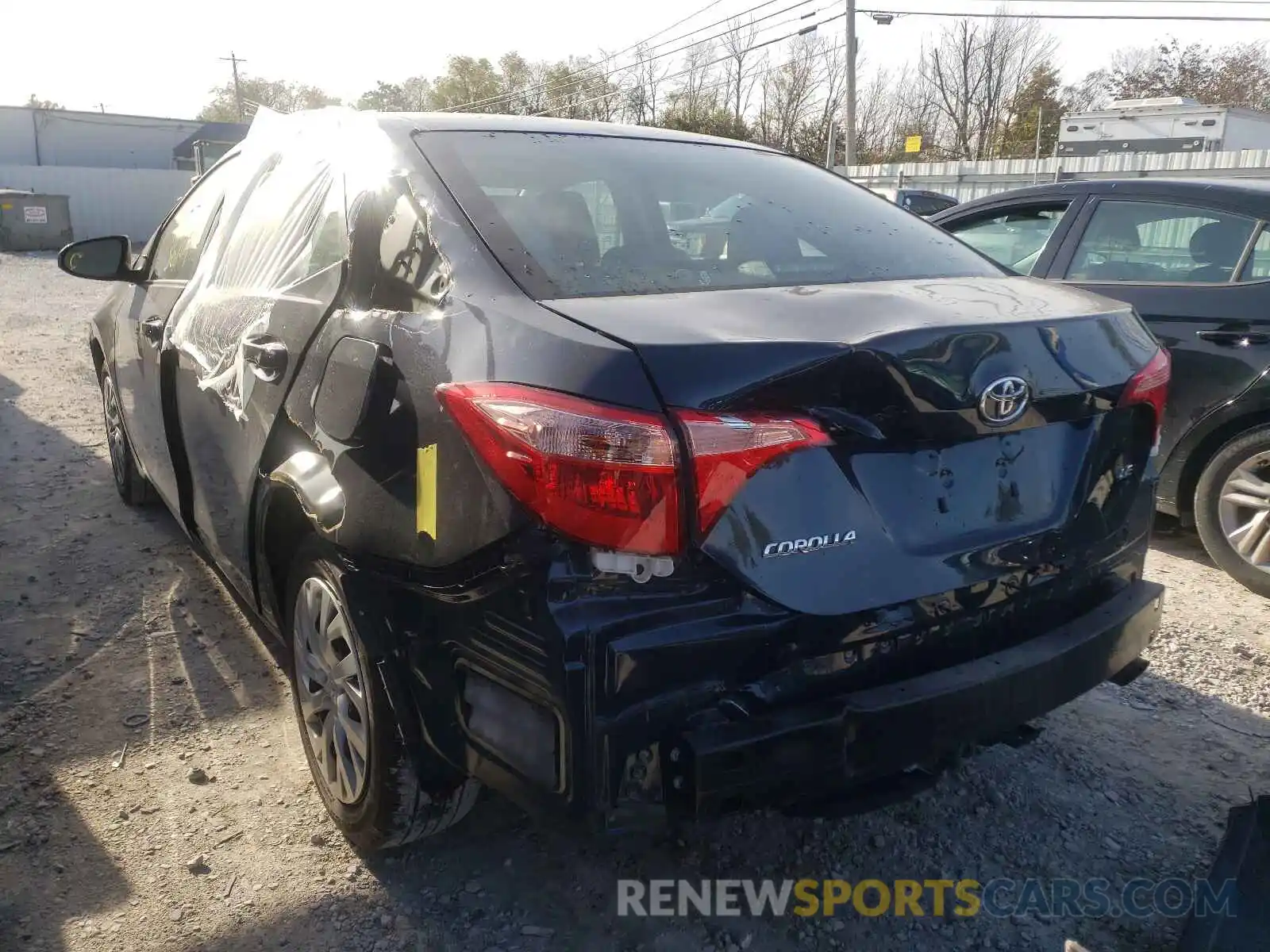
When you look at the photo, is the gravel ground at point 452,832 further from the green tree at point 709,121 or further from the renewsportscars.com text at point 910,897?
the green tree at point 709,121

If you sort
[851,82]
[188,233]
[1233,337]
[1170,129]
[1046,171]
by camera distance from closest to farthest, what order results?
[188,233], [1233,337], [1046,171], [1170,129], [851,82]

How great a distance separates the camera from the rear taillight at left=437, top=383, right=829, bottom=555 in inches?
64.2

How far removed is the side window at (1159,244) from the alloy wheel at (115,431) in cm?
462

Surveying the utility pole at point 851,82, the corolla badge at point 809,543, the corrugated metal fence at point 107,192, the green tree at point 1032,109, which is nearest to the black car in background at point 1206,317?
the corolla badge at point 809,543

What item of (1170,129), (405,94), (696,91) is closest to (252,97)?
(405,94)

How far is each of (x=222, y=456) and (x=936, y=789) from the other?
7.31 feet

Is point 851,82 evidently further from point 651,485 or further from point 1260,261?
point 651,485

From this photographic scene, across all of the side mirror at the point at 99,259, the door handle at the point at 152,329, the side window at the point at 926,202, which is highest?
the side window at the point at 926,202

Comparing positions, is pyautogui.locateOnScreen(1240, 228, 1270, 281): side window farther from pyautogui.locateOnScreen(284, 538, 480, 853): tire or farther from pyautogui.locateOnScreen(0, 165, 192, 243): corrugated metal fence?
pyautogui.locateOnScreen(0, 165, 192, 243): corrugated metal fence

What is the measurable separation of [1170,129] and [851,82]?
25.6ft

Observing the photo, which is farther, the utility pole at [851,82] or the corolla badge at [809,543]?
the utility pole at [851,82]

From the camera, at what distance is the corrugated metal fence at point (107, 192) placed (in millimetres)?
29453

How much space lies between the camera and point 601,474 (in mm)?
1635

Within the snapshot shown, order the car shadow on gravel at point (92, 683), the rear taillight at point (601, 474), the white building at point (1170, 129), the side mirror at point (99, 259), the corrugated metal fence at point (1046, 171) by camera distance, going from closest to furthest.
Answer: the rear taillight at point (601, 474)
the car shadow on gravel at point (92, 683)
the side mirror at point (99, 259)
the corrugated metal fence at point (1046, 171)
the white building at point (1170, 129)
